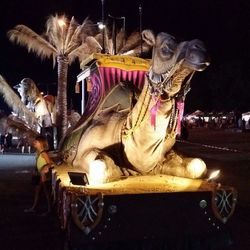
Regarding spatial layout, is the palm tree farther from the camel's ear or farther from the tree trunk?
the camel's ear

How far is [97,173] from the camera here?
639cm

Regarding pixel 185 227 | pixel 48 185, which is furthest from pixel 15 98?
pixel 185 227

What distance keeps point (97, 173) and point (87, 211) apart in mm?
982

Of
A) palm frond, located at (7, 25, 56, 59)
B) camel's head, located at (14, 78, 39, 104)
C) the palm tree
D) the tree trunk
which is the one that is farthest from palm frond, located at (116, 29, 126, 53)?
camel's head, located at (14, 78, 39, 104)

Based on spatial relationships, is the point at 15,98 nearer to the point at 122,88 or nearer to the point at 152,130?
the point at 122,88

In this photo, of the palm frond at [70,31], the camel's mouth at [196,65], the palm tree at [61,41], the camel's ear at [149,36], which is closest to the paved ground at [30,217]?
the camel's ear at [149,36]

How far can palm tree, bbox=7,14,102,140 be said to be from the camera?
23031mm

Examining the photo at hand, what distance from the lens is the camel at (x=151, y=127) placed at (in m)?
5.43

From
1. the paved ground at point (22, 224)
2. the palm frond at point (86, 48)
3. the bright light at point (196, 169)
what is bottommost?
the paved ground at point (22, 224)

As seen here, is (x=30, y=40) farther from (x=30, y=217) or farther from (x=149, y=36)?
(x=149, y=36)

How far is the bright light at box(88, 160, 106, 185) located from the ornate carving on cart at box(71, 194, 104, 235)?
2.75 ft

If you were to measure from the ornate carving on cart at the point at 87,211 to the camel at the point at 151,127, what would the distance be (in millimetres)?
891

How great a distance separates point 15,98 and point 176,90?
13087mm

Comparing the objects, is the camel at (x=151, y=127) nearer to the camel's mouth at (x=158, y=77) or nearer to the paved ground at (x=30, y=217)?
the camel's mouth at (x=158, y=77)
